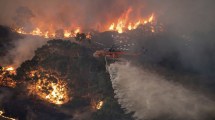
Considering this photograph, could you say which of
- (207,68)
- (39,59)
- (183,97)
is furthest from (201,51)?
(39,59)

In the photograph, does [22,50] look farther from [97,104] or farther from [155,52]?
[155,52]

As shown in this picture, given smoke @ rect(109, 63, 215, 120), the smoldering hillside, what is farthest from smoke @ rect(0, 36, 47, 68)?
smoke @ rect(109, 63, 215, 120)

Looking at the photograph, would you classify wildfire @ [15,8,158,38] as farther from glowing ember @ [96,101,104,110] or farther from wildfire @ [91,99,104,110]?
glowing ember @ [96,101,104,110]

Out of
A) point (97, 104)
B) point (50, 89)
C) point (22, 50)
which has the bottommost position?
point (97, 104)

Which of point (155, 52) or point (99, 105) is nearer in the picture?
point (99, 105)

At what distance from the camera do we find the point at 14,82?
86.2 m

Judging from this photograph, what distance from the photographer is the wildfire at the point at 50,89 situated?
84.6 meters

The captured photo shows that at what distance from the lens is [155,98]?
2872 inches

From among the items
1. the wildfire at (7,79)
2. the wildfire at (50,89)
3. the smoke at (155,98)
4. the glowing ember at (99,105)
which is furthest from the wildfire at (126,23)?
the wildfire at (7,79)

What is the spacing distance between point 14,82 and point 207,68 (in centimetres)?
7073

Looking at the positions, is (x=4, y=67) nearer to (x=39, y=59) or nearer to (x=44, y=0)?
(x=39, y=59)

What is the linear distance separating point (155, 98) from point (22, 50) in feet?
163

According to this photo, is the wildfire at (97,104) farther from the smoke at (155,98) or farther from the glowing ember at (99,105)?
the smoke at (155,98)

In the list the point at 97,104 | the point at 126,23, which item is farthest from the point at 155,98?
the point at 126,23
